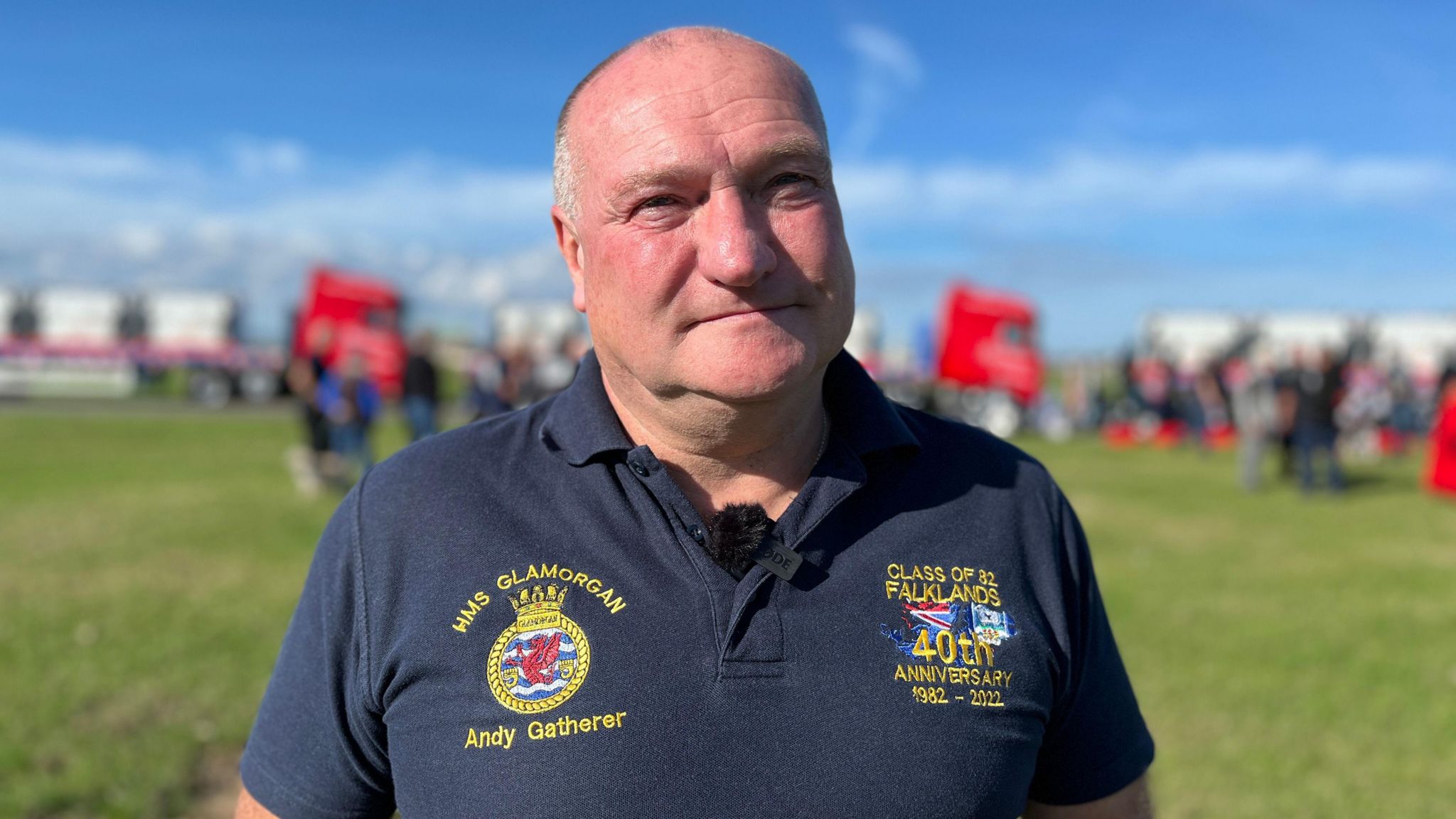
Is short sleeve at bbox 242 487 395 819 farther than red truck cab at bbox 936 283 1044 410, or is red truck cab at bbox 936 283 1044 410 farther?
red truck cab at bbox 936 283 1044 410

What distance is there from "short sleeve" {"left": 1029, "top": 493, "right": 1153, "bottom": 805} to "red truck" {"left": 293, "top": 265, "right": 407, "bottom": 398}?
25.9m

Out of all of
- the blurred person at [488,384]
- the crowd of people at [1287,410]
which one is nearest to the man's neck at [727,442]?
the crowd of people at [1287,410]

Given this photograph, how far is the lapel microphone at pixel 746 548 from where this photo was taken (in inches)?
62.8

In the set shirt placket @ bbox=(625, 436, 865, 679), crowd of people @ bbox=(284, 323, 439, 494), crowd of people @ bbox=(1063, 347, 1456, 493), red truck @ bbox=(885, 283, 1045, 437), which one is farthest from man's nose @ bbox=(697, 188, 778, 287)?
red truck @ bbox=(885, 283, 1045, 437)

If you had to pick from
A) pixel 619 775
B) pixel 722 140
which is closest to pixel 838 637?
pixel 619 775

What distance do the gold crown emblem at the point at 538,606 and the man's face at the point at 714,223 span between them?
1.11 ft

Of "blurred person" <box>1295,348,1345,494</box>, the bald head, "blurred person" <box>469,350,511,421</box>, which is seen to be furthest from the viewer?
"blurred person" <box>469,350,511,421</box>

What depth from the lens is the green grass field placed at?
4652mm

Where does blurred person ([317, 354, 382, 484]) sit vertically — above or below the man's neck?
below

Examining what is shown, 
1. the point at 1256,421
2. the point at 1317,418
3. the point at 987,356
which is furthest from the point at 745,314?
the point at 987,356

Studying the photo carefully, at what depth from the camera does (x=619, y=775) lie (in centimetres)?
148

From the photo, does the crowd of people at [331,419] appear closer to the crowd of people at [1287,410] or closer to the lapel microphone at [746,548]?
the lapel microphone at [746,548]

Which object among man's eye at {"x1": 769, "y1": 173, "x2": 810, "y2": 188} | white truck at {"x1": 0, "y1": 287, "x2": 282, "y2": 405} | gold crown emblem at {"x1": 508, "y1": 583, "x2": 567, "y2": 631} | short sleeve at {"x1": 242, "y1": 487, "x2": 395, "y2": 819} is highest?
man's eye at {"x1": 769, "y1": 173, "x2": 810, "y2": 188}

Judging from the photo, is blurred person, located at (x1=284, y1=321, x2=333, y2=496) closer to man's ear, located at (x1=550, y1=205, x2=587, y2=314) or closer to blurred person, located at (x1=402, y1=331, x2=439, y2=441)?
blurred person, located at (x1=402, y1=331, x2=439, y2=441)
